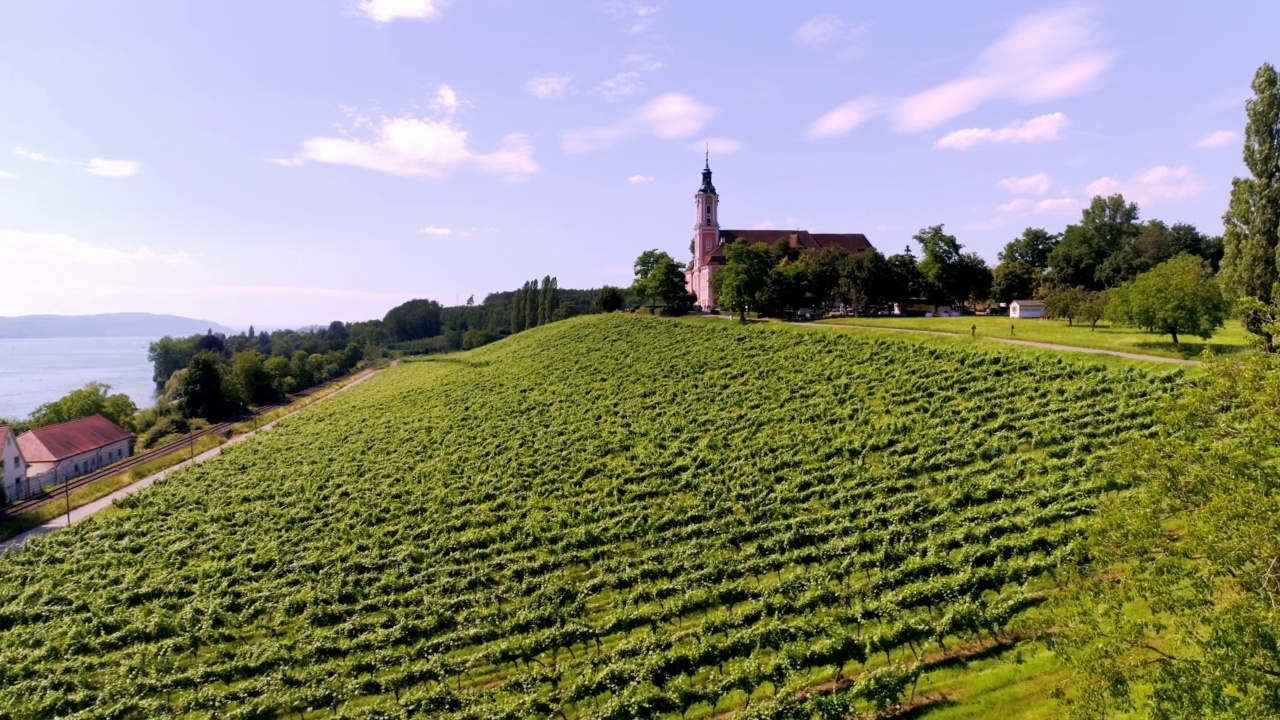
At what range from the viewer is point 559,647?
16.6 meters

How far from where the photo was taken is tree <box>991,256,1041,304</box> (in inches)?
2621

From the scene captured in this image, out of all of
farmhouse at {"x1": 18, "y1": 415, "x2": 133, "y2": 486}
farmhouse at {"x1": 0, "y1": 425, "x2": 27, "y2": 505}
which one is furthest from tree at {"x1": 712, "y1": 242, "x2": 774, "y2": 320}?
farmhouse at {"x1": 18, "y1": 415, "x2": 133, "y2": 486}

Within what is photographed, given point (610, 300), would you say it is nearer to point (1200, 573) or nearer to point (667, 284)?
point (667, 284)

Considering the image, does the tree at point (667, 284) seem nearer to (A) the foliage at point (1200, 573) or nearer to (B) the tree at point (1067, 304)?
(B) the tree at point (1067, 304)

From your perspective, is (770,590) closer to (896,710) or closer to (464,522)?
(896,710)

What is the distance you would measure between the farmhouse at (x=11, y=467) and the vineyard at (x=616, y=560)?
1166 cm

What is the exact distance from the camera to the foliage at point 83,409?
6225 cm

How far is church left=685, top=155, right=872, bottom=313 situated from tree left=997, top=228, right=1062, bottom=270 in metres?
20.4

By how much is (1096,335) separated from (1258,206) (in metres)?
10.6

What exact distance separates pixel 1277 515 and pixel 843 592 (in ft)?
33.2

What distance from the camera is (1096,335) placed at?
37.3m

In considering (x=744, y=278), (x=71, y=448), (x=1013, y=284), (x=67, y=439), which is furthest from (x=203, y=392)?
(x=1013, y=284)

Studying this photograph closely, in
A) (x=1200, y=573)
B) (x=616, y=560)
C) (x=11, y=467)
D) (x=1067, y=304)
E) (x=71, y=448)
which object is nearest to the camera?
(x=1200, y=573)

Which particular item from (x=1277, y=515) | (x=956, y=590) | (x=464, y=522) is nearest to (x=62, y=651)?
(x=464, y=522)
